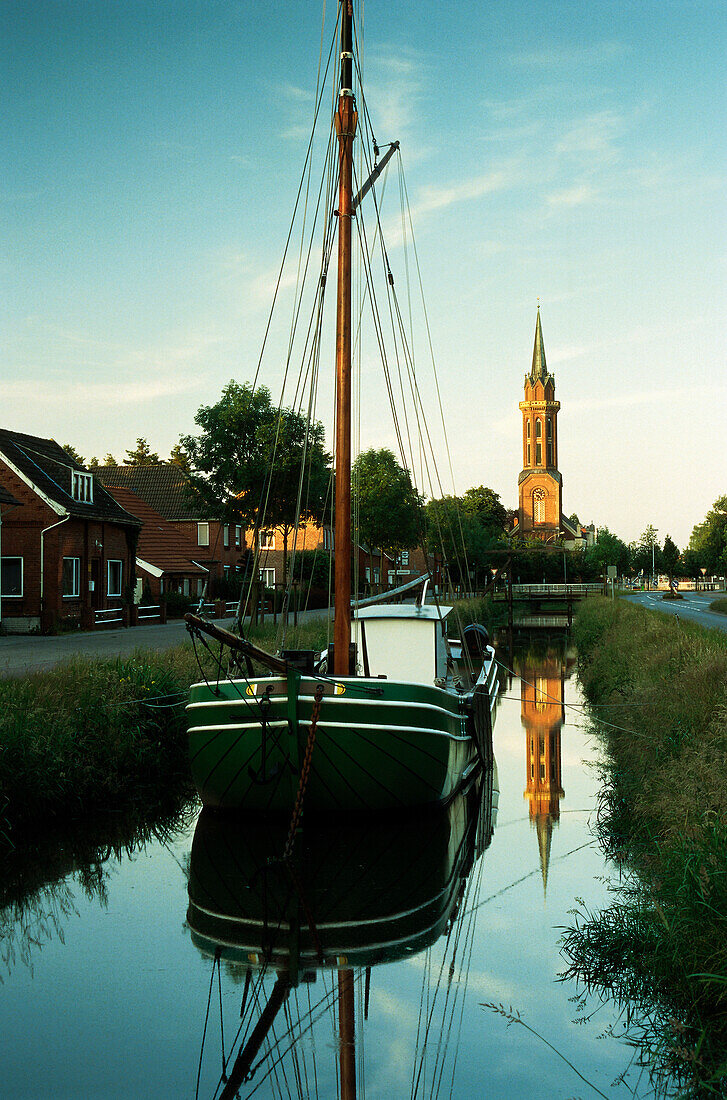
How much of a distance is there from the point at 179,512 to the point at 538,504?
115717mm

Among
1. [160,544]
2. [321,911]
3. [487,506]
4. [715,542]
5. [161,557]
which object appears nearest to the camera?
[321,911]

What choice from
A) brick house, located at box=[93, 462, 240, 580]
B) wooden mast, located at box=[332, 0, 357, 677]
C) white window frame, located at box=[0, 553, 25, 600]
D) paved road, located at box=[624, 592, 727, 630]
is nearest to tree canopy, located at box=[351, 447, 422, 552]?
brick house, located at box=[93, 462, 240, 580]

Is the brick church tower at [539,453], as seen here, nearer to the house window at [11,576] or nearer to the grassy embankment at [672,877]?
the house window at [11,576]

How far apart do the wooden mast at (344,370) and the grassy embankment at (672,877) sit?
13.5 feet

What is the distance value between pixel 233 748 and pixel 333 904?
2.70 metres

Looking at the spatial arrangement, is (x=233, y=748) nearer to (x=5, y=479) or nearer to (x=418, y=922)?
(x=418, y=922)

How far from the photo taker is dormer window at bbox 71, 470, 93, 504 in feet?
117

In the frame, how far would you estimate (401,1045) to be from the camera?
20.8ft

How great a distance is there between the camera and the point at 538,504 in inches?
6407

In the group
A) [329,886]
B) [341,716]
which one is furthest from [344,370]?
[329,886]

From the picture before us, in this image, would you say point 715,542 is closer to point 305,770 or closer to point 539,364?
point 539,364

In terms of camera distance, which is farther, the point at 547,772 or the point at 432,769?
the point at 547,772

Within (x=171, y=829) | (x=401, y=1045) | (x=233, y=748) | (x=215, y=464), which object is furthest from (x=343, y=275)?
(x=215, y=464)

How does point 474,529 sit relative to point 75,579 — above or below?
above
